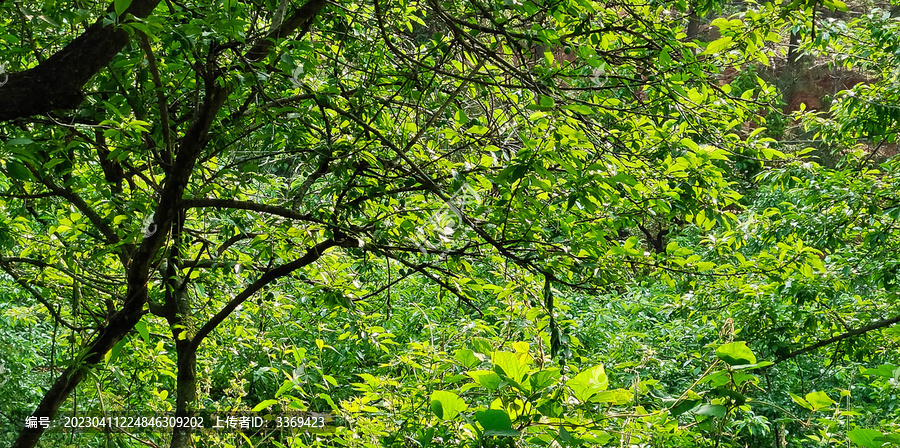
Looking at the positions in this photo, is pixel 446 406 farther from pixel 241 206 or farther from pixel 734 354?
pixel 241 206

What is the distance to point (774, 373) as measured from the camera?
253 inches

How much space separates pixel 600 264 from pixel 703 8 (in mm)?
1135

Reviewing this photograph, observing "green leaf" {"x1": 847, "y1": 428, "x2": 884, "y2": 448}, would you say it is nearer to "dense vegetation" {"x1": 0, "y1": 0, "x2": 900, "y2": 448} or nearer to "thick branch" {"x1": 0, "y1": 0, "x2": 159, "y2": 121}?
"dense vegetation" {"x1": 0, "y1": 0, "x2": 900, "y2": 448}

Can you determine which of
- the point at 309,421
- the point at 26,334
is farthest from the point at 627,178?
the point at 26,334

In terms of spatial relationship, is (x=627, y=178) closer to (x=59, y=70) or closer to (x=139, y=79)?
(x=59, y=70)

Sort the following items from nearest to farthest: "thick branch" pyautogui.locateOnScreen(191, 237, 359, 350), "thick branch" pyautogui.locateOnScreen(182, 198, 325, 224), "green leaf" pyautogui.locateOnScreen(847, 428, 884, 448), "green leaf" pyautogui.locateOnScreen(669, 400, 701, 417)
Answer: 1. "green leaf" pyautogui.locateOnScreen(847, 428, 884, 448)
2. "green leaf" pyautogui.locateOnScreen(669, 400, 701, 417)
3. "thick branch" pyautogui.locateOnScreen(182, 198, 325, 224)
4. "thick branch" pyautogui.locateOnScreen(191, 237, 359, 350)

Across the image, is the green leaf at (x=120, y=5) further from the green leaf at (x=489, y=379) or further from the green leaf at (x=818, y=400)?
the green leaf at (x=818, y=400)

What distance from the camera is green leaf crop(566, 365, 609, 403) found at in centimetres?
115

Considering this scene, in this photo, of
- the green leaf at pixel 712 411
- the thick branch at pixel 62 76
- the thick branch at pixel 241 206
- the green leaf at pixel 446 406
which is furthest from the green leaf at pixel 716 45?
the thick branch at pixel 62 76

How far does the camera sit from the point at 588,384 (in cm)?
117

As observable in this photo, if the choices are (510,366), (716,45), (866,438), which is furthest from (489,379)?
(716,45)

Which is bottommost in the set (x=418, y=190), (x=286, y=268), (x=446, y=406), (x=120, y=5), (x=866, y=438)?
(x=866, y=438)

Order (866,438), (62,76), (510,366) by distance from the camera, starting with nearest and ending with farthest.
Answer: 1. (866,438)
2. (510,366)
3. (62,76)

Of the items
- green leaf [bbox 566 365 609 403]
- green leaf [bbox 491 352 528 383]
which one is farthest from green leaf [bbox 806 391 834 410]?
green leaf [bbox 491 352 528 383]
